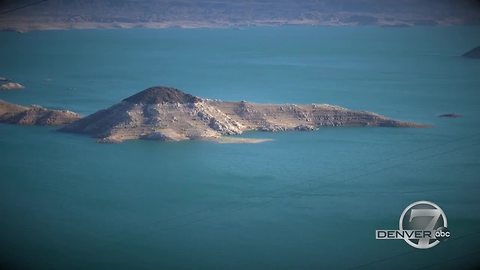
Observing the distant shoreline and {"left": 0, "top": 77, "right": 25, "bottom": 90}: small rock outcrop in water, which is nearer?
{"left": 0, "top": 77, "right": 25, "bottom": 90}: small rock outcrop in water

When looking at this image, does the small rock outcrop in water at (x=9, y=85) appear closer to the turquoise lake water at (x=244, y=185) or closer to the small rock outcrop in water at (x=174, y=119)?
the turquoise lake water at (x=244, y=185)

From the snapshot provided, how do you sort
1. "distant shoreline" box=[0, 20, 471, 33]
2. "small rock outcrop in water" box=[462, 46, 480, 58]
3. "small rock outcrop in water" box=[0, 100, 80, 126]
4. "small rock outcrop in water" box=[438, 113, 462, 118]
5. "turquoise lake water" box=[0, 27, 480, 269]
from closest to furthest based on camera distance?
"turquoise lake water" box=[0, 27, 480, 269] < "small rock outcrop in water" box=[0, 100, 80, 126] < "small rock outcrop in water" box=[438, 113, 462, 118] < "small rock outcrop in water" box=[462, 46, 480, 58] < "distant shoreline" box=[0, 20, 471, 33]

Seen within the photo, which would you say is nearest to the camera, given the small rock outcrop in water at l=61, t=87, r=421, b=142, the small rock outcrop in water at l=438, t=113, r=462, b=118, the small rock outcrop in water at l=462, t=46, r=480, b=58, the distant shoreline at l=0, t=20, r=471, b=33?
the small rock outcrop in water at l=61, t=87, r=421, b=142

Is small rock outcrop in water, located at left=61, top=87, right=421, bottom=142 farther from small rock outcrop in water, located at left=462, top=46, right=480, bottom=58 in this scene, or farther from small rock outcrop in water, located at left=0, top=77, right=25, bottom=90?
small rock outcrop in water, located at left=462, top=46, right=480, bottom=58

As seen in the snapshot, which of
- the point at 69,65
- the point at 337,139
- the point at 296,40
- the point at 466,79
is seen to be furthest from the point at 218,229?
the point at 296,40

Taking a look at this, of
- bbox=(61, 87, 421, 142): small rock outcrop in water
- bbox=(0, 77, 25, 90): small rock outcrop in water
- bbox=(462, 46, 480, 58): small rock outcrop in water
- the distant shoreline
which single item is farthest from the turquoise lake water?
the distant shoreline

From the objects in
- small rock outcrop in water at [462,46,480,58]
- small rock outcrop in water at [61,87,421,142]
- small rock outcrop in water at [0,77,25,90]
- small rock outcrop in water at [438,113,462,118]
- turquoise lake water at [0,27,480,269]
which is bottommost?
turquoise lake water at [0,27,480,269]

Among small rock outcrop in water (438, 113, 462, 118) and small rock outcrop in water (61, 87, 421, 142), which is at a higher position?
small rock outcrop in water (438, 113, 462, 118)
